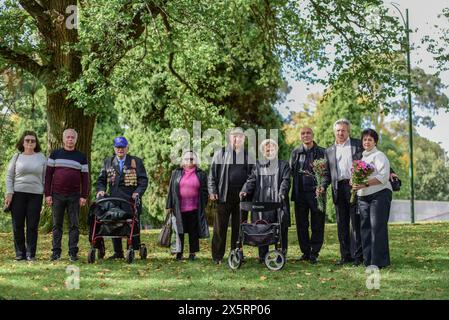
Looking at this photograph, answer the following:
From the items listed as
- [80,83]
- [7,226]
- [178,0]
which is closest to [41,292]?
[80,83]

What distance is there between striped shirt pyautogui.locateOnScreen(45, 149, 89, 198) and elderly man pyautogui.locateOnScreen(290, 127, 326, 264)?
3.10m

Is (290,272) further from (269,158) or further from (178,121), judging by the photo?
(178,121)

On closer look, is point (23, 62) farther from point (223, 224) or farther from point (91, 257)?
point (223, 224)

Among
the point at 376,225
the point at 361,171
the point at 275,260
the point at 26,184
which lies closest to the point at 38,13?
the point at 26,184

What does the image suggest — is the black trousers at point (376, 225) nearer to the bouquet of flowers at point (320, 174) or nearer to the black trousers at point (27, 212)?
the bouquet of flowers at point (320, 174)

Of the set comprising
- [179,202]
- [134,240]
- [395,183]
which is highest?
[395,183]

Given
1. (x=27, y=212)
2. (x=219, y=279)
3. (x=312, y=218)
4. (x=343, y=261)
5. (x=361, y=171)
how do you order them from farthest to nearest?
(x=27, y=212) → (x=312, y=218) → (x=343, y=261) → (x=361, y=171) → (x=219, y=279)

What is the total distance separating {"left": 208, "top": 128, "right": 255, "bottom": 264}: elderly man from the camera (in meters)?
9.95

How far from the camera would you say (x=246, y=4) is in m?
15.6

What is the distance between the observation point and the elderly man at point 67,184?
33.2ft

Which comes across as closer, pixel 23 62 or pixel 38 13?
pixel 38 13

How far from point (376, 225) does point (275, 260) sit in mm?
1406

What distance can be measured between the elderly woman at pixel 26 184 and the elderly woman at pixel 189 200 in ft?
6.37

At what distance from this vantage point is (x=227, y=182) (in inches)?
393
